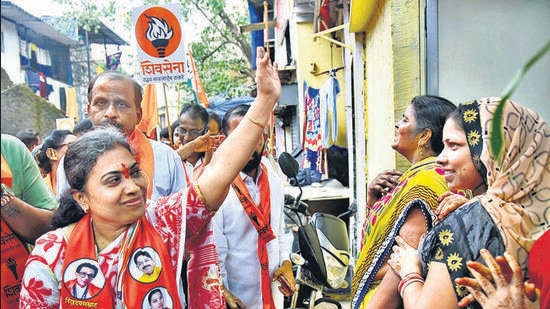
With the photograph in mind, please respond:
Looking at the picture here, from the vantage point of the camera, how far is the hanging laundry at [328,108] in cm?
754

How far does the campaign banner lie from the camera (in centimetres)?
452

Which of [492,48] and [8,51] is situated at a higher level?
[8,51]

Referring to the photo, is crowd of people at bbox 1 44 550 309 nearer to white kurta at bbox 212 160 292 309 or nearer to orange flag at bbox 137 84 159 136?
white kurta at bbox 212 160 292 309

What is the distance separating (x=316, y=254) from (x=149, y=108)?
3.78 m

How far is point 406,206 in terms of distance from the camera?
209 cm

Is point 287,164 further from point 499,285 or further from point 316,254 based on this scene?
point 499,285

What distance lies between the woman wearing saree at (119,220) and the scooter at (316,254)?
5.96 ft

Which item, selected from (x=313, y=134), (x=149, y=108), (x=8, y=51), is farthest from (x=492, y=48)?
(x=313, y=134)

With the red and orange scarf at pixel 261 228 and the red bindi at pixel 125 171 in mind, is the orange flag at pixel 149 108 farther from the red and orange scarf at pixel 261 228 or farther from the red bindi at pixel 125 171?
the red bindi at pixel 125 171

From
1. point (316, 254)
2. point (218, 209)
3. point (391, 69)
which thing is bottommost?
point (316, 254)

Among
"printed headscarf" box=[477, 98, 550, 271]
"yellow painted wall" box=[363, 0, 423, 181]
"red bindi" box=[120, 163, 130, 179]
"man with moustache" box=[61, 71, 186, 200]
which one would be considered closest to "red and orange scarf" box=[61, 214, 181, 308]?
"red bindi" box=[120, 163, 130, 179]

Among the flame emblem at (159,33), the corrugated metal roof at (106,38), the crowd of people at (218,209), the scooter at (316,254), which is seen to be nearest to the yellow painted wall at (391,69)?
the scooter at (316,254)

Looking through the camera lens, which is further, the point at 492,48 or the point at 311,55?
the point at 311,55

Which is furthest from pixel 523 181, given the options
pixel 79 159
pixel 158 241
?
pixel 79 159
